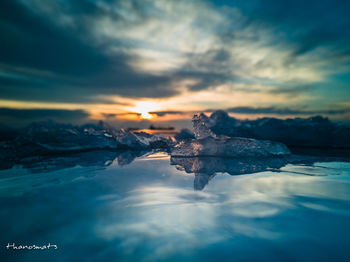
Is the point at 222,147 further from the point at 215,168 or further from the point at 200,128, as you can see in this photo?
the point at 215,168

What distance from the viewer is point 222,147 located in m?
3.60

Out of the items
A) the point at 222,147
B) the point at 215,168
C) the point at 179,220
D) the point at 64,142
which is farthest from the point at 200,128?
the point at 64,142

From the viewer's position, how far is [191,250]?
2.31 feet

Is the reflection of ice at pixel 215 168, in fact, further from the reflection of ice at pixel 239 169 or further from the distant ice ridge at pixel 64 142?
the distant ice ridge at pixel 64 142

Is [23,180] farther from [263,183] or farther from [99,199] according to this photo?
[263,183]

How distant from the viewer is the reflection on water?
698 mm

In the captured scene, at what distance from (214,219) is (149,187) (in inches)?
29.3

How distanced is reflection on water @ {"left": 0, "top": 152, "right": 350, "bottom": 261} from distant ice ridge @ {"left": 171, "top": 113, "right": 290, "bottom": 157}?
6.06ft

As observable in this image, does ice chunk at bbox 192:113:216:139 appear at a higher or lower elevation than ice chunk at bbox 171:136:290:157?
higher

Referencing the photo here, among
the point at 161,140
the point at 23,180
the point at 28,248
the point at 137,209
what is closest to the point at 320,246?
the point at 137,209

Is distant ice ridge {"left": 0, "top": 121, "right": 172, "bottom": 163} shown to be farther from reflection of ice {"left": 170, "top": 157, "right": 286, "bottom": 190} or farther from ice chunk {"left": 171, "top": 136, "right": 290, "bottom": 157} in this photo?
reflection of ice {"left": 170, "top": 157, "right": 286, "bottom": 190}

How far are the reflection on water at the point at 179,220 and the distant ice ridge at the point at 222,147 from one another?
1847 mm

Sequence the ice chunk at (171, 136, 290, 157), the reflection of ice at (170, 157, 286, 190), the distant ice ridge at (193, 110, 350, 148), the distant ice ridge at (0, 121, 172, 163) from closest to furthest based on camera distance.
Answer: the reflection of ice at (170, 157, 286, 190) → the ice chunk at (171, 136, 290, 157) → the distant ice ridge at (0, 121, 172, 163) → the distant ice ridge at (193, 110, 350, 148)

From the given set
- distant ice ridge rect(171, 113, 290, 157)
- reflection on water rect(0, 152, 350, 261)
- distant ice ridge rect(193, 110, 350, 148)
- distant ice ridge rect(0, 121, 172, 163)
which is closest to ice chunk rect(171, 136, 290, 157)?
distant ice ridge rect(171, 113, 290, 157)
